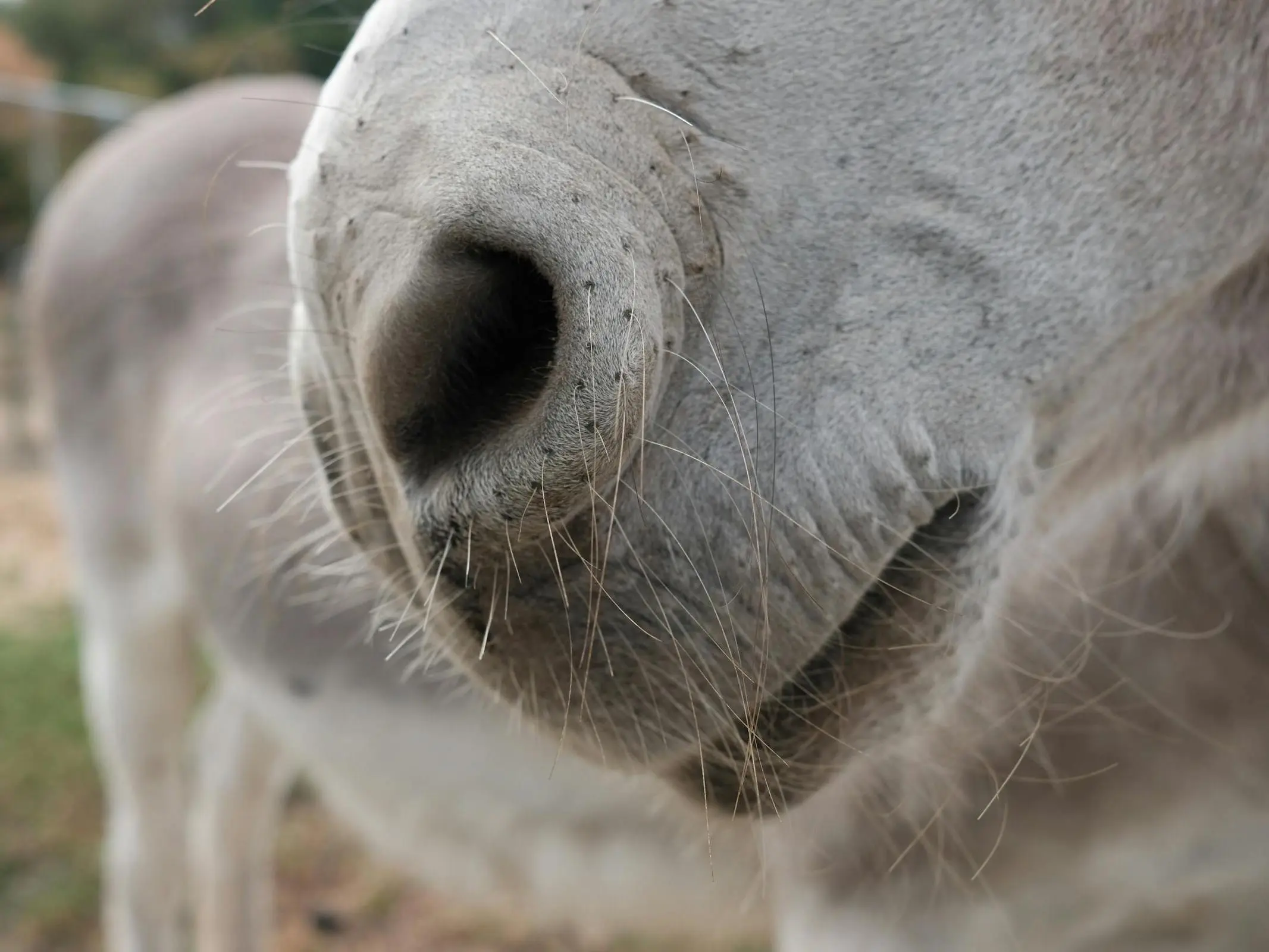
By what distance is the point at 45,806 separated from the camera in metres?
2.39

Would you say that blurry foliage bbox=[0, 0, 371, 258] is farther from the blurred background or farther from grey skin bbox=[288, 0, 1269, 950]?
grey skin bbox=[288, 0, 1269, 950]

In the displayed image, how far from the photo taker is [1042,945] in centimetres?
110

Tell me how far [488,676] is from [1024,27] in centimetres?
43

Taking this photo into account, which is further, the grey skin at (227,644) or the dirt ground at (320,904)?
the dirt ground at (320,904)

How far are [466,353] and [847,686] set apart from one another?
282 mm

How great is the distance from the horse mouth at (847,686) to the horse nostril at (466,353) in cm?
21

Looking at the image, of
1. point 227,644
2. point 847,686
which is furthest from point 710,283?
point 227,644

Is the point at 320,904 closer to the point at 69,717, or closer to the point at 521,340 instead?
the point at 69,717

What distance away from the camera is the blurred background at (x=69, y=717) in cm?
203

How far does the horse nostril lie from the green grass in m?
2.02

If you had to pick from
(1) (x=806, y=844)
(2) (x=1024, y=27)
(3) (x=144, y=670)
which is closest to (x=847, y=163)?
(2) (x=1024, y=27)

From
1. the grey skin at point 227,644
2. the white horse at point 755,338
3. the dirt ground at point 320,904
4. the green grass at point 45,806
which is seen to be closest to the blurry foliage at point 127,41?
the grey skin at point 227,644

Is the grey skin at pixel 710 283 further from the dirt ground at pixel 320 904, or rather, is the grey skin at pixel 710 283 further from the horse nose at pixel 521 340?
the dirt ground at pixel 320 904

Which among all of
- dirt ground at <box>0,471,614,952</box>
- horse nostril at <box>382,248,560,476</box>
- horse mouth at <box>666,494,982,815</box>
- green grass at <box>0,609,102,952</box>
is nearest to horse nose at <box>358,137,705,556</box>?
horse nostril at <box>382,248,560,476</box>
